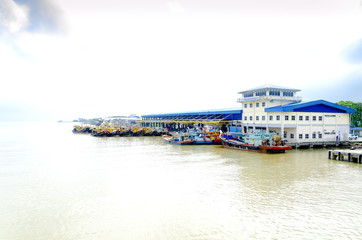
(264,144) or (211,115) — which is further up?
(211,115)

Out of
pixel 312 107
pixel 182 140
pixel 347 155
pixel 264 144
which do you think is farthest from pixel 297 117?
pixel 182 140

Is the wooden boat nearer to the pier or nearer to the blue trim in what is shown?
the blue trim

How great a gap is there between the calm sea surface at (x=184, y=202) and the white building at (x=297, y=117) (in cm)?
1181

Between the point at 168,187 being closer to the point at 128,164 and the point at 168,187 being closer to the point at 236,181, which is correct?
the point at 236,181

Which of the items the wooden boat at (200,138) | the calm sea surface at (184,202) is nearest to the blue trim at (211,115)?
the wooden boat at (200,138)

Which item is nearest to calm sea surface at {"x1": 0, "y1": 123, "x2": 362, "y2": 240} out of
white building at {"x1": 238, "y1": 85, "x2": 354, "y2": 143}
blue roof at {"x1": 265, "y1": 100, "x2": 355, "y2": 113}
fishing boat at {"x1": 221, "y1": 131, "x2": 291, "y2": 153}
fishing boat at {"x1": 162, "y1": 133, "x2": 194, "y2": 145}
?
fishing boat at {"x1": 221, "y1": 131, "x2": 291, "y2": 153}

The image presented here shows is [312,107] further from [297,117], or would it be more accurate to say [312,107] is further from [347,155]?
[347,155]

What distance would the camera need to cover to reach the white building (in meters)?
32.9

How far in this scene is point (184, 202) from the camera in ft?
41.6

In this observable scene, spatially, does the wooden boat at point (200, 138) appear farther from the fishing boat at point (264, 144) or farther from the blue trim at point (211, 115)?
the blue trim at point (211, 115)

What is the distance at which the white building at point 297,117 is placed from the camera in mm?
32875

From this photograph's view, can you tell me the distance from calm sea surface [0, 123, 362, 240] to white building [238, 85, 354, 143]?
38.7ft

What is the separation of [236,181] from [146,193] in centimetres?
632

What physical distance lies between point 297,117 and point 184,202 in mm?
26058
